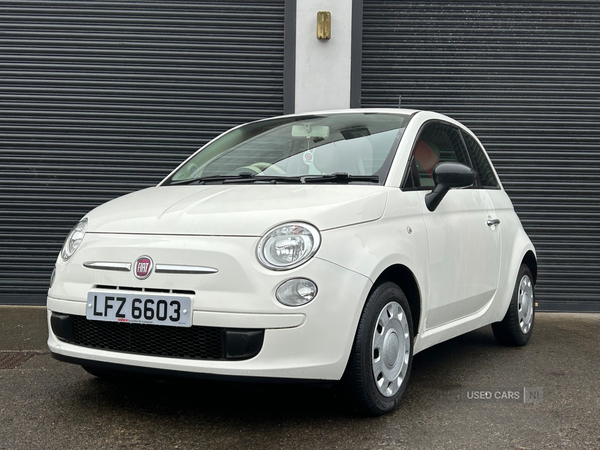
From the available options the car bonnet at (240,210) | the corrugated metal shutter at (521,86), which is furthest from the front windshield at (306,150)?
the corrugated metal shutter at (521,86)

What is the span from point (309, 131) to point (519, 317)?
2081 mm

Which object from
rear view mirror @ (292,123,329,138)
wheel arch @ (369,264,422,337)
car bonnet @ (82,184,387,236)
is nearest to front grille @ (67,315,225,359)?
car bonnet @ (82,184,387,236)

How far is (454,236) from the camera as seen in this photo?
384 cm

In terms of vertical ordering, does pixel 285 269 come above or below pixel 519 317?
above

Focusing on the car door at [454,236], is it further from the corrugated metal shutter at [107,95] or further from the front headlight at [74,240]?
the corrugated metal shutter at [107,95]

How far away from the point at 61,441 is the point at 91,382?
0.95 m

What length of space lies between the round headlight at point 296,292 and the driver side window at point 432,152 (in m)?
0.99

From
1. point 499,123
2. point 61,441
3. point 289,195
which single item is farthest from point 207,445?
point 499,123

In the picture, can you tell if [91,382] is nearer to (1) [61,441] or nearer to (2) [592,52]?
(1) [61,441]

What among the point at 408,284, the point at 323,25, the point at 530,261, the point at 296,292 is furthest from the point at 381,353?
the point at 323,25

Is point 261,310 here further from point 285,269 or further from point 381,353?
point 381,353

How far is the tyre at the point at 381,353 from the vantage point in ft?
9.61

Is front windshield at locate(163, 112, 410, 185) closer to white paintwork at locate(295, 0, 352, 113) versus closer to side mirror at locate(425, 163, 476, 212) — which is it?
side mirror at locate(425, 163, 476, 212)

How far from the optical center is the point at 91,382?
3.73 m
